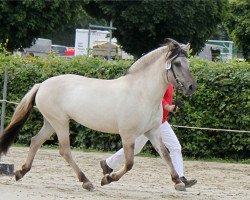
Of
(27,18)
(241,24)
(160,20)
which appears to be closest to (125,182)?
(241,24)

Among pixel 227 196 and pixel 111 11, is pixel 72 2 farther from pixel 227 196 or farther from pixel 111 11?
pixel 227 196

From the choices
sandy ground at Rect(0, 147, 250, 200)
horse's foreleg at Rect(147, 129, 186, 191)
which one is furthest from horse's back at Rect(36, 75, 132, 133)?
sandy ground at Rect(0, 147, 250, 200)

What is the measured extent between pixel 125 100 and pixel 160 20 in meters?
26.9

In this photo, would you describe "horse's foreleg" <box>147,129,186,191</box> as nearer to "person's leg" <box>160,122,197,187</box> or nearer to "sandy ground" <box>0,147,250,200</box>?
"sandy ground" <box>0,147,250,200</box>

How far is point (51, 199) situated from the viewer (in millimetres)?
9445

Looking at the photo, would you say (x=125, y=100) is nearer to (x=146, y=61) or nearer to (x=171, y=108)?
(x=146, y=61)

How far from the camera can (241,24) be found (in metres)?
33.6

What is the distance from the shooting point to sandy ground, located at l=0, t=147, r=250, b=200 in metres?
10.2

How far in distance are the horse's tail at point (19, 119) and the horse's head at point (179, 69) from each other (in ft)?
6.64

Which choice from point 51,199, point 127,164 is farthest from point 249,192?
point 51,199

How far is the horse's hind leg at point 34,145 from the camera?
435 inches

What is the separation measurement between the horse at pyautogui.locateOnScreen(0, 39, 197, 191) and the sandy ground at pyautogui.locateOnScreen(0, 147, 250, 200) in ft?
1.10

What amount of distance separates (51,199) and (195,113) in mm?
7876

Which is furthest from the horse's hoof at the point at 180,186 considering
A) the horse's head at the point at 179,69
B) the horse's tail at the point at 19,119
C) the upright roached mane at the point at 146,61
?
the horse's tail at the point at 19,119
